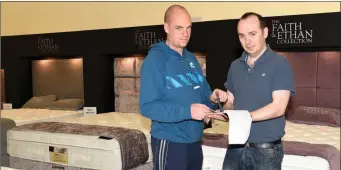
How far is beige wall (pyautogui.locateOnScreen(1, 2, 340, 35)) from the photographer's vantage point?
4.48 metres

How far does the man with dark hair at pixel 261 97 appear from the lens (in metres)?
1.97

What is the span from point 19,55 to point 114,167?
154 inches

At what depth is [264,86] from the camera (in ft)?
6.61

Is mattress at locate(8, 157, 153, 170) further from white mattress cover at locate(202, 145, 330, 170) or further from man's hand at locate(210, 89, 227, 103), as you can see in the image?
man's hand at locate(210, 89, 227, 103)

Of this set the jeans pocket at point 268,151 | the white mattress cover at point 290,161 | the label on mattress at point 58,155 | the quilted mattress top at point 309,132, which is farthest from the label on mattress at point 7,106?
the jeans pocket at point 268,151

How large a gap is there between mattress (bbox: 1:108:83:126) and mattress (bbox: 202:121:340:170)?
85.6 inches

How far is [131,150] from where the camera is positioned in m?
3.49

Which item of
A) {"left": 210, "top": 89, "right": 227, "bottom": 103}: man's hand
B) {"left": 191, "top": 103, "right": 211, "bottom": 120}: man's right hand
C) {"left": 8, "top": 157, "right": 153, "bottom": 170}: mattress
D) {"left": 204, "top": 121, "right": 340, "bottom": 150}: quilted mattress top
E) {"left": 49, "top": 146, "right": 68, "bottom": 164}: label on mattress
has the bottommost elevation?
{"left": 8, "top": 157, "right": 153, "bottom": 170}: mattress

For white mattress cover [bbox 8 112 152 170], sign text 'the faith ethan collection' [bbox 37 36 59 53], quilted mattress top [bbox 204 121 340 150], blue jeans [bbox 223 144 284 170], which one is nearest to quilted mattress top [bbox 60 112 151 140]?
white mattress cover [bbox 8 112 152 170]

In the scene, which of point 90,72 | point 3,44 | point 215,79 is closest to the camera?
point 215,79

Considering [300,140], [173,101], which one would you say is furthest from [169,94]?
[300,140]

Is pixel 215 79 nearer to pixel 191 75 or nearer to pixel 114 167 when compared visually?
pixel 114 167

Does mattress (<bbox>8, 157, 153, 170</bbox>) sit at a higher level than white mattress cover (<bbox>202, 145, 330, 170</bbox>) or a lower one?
lower

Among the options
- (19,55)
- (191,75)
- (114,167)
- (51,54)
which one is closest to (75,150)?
(114,167)
